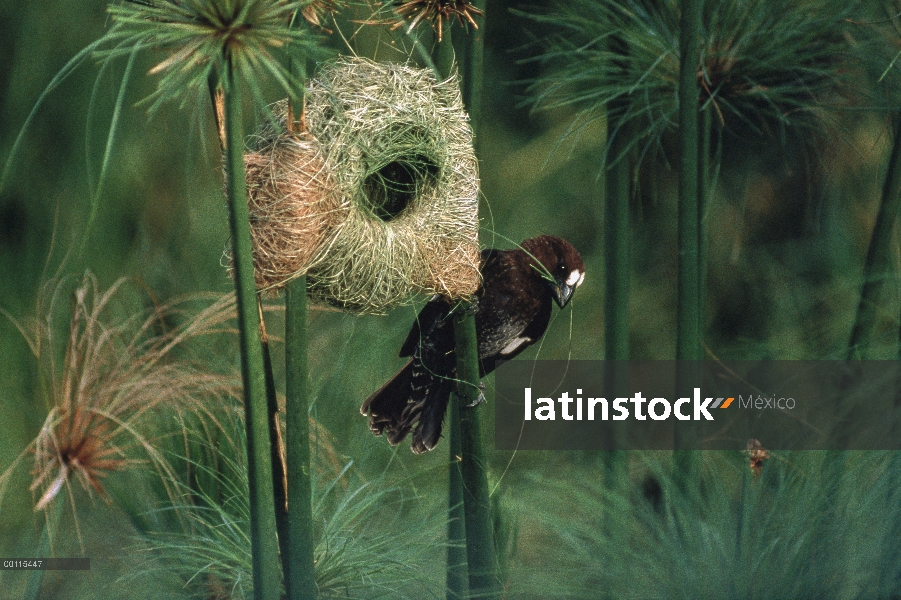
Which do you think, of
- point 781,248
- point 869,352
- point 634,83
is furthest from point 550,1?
point 869,352

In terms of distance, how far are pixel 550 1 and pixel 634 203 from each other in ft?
1.85

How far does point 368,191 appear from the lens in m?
1.76

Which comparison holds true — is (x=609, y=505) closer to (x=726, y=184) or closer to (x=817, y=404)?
(x=817, y=404)

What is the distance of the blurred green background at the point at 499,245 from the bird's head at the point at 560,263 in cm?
18

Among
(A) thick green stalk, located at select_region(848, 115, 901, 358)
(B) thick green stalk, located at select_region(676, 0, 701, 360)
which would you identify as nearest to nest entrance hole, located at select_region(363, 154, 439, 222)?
(B) thick green stalk, located at select_region(676, 0, 701, 360)

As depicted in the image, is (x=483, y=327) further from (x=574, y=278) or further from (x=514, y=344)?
(x=574, y=278)

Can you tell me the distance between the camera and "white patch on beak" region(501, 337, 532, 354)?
2131 millimetres

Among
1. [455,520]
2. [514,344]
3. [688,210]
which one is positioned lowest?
[455,520]

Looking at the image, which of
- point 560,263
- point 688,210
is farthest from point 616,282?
point 688,210

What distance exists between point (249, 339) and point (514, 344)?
0.82m

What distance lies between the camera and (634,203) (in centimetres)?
266

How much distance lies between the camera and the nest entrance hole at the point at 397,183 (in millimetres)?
1704

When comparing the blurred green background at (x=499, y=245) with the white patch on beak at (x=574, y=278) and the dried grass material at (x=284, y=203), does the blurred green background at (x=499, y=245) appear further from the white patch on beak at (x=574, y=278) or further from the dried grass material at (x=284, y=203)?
the dried grass material at (x=284, y=203)

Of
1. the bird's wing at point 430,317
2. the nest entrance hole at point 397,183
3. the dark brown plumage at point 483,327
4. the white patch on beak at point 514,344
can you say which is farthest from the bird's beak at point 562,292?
the nest entrance hole at point 397,183
